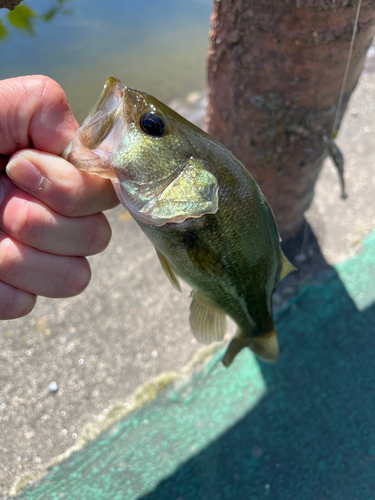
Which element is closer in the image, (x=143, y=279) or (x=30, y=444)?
(x=30, y=444)

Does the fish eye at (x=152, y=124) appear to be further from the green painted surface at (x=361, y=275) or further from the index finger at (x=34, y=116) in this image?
the green painted surface at (x=361, y=275)

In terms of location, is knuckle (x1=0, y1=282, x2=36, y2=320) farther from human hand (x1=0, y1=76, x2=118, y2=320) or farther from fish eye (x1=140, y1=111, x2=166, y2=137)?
fish eye (x1=140, y1=111, x2=166, y2=137)

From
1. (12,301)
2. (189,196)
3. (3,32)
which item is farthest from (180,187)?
(3,32)

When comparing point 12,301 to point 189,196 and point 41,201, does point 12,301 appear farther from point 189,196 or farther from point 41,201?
A: point 189,196

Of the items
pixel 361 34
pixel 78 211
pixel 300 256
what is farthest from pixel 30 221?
pixel 300 256

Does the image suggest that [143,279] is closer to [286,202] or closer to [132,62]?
[286,202]

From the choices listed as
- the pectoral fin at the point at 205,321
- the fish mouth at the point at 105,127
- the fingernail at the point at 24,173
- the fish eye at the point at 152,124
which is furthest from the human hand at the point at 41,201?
the pectoral fin at the point at 205,321

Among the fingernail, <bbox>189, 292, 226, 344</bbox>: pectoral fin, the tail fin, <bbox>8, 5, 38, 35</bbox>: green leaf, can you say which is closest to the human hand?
the fingernail
